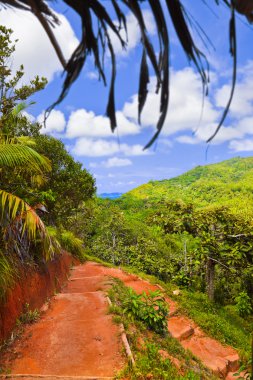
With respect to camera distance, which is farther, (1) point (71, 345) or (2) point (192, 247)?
(2) point (192, 247)

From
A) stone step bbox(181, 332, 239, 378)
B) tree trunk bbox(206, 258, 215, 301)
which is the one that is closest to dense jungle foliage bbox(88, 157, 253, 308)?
tree trunk bbox(206, 258, 215, 301)

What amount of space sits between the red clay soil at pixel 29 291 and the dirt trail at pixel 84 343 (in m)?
0.33

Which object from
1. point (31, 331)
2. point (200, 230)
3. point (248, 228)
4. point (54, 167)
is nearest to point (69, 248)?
point (54, 167)

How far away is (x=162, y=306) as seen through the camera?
7367mm

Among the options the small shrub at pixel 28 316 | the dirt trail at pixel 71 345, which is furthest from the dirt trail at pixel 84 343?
the small shrub at pixel 28 316

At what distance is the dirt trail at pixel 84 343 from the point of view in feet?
16.9

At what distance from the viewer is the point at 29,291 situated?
737 centimetres

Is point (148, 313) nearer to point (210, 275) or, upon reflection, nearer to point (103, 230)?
point (210, 275)

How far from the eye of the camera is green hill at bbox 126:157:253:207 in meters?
51.6

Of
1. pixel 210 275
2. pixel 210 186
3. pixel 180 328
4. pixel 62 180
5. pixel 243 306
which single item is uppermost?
pixel 210 186

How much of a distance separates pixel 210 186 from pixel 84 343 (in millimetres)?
56737

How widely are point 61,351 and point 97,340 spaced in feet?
2.14

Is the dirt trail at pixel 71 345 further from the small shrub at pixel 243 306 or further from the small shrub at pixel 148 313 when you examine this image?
the small shrub at pixel 243 306

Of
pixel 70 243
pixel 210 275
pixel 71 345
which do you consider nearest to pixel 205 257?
pixel 210 275
